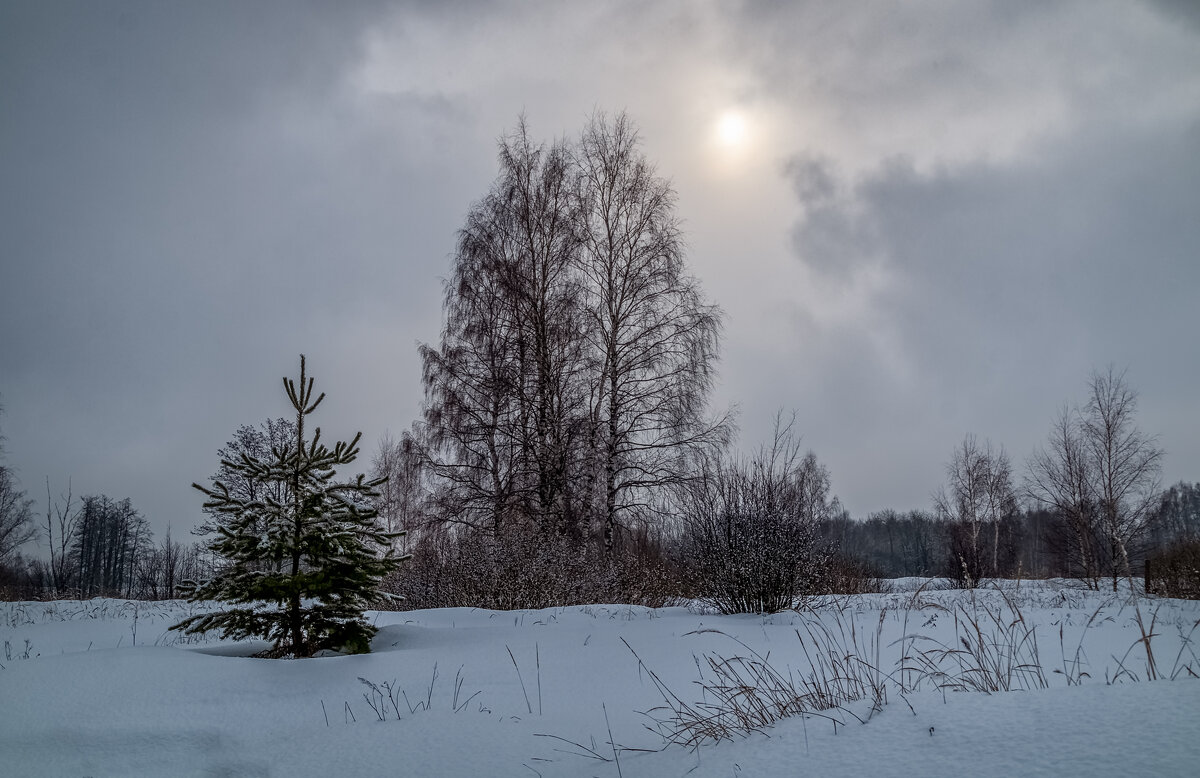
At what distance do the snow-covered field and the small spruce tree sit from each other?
50cm

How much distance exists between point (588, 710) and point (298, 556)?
246 cm

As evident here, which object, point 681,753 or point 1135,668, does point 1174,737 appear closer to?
point 681,753

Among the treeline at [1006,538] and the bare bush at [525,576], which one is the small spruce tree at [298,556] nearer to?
the bare bush at [525,576]

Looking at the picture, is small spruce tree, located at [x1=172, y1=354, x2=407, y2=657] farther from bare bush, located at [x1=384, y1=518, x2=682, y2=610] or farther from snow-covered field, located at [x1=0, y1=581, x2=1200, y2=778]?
bare bush, located at [x1=384, y1=518, x2=682, y2=610]

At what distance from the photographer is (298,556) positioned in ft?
14.9

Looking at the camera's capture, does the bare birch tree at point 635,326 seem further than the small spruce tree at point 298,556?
Yes

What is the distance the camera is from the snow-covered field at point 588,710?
1.61 metres

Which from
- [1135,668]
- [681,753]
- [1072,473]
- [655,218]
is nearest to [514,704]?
[681,753]

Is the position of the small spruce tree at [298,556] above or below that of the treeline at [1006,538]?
above

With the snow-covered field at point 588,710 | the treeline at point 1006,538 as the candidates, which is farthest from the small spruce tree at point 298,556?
the treeline at point 1006,538

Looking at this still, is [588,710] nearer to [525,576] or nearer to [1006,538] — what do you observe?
[525,576]

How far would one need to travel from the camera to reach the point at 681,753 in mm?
2330

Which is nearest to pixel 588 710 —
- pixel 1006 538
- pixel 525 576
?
pixel 525 576

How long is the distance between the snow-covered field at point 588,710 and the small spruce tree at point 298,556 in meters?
0.50
